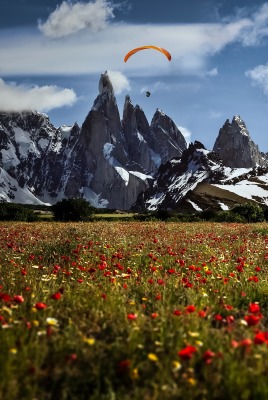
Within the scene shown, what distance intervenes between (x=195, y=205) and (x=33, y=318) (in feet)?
409

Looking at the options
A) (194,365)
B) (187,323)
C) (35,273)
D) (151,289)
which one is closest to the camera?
(194,365)

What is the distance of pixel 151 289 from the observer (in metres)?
7.94

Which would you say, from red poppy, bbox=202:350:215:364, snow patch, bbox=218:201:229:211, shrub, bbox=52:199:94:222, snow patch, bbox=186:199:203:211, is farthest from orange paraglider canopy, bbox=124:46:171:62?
snow patch, bbox=186:199:203:211

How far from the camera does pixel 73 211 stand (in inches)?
2035

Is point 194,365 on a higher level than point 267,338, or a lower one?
lower

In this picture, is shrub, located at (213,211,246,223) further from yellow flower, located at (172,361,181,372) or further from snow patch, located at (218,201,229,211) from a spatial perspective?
snow patch, located at (218,201,229,211)

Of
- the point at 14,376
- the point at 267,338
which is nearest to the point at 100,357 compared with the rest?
the point at 14,376

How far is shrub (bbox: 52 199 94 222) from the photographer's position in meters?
51.4

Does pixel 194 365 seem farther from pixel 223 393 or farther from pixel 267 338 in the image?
pixel 267 338

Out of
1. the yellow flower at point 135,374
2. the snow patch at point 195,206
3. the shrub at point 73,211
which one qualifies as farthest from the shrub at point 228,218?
the snow patch at point 195,206

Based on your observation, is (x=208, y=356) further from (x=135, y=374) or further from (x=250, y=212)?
(x=250, y=212)

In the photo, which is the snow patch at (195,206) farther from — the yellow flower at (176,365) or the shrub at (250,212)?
the yellow flower at (176,365)

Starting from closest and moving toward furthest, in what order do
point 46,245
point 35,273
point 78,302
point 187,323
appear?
1. point 187,323
2. point 78,302
3. point 35,273
4. point 46,245

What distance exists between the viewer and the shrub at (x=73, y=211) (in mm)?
51375
